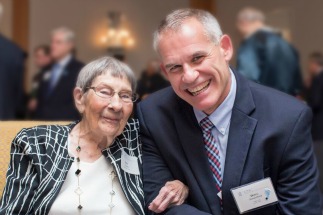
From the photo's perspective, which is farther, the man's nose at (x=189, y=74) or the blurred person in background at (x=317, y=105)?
the blurred person in background at (x=317, y=105)

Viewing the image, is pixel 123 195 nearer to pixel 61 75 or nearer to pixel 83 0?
pixel 61 75

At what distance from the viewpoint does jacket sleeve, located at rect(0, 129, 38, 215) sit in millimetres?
1909

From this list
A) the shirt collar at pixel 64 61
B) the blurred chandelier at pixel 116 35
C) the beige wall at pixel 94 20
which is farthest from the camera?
the blurred chandelier at pixel 116 35

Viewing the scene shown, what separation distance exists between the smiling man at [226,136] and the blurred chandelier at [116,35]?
8.68m

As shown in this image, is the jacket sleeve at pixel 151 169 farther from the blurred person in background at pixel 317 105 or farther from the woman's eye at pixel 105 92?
the blurred person in background at pixel 317 105

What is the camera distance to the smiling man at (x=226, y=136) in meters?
1.88

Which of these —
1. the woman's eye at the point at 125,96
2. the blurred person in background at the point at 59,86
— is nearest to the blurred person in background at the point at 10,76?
the blurred person in background at the point at 59,86

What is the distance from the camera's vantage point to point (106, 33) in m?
10.5

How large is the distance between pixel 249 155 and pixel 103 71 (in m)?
0.67

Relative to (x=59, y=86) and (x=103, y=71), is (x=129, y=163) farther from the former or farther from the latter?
(x=59, y=86)

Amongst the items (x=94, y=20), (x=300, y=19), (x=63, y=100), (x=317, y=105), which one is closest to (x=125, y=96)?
(x=63, y=100)

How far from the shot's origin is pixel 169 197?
1948mm

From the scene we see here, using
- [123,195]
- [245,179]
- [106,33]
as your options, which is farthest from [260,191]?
[106,33]

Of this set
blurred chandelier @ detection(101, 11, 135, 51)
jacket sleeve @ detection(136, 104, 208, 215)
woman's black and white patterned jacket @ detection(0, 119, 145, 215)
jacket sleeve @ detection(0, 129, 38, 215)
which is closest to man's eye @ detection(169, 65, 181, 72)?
jacket sleeve @ detection(136, 104, 208, 215)
